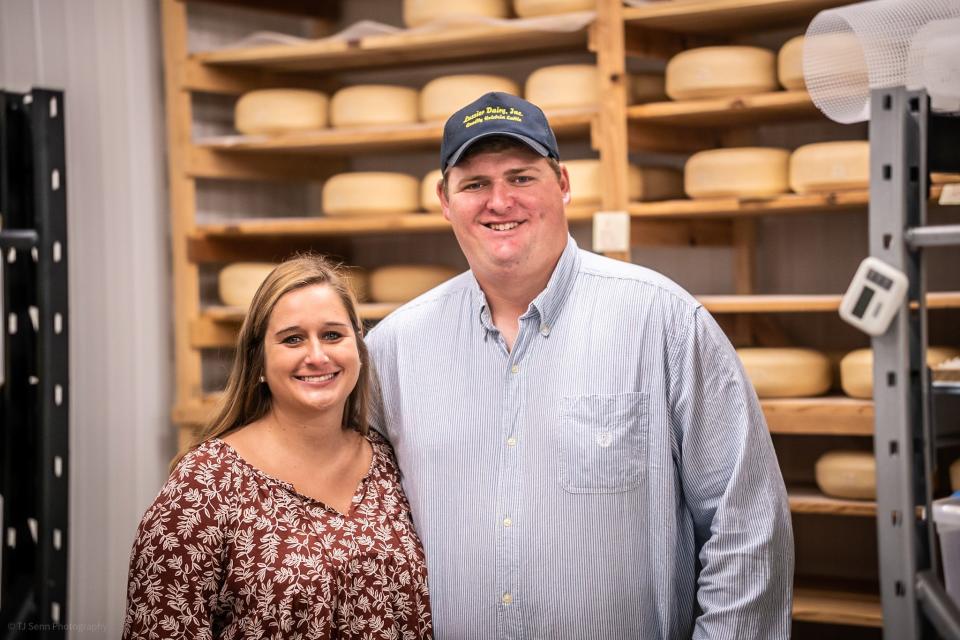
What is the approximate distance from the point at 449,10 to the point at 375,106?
0.36 m

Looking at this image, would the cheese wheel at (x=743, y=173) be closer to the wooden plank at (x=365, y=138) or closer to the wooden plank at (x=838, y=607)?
the wooden plank at (x=365, y=138)

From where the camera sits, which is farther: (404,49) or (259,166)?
(259,166)

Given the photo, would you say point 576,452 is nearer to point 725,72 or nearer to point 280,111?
point 725,72

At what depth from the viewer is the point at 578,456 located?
165 centimetres

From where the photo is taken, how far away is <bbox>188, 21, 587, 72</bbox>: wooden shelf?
2855 mm

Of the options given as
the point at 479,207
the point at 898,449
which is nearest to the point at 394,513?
the point at 479,207

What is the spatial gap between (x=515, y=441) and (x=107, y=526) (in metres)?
1.81

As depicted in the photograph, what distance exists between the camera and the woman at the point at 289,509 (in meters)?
1.53

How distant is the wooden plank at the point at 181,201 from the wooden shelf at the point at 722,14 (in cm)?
137

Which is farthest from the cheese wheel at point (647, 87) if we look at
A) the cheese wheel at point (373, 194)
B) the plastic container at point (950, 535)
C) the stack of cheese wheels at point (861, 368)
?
the plastic container at point (950, 535)

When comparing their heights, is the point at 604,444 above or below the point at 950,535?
above

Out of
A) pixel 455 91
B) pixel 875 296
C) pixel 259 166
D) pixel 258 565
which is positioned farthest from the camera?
pixel 259 166

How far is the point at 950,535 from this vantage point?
143cm

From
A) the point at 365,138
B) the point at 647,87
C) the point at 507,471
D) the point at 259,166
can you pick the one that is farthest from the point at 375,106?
the point at 507,471
